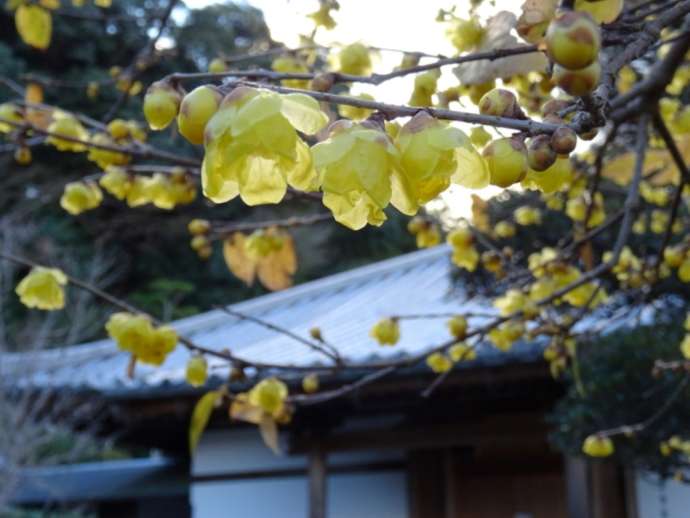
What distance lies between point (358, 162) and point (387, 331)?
1.32 m

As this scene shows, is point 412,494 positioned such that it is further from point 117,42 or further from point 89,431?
point 117,42

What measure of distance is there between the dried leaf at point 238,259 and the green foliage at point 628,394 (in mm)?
1465

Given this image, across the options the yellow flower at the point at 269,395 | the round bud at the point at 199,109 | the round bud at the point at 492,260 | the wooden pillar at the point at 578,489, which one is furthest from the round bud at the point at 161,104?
the wooden pillar at the point at 578,489

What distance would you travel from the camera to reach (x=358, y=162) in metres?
0.69

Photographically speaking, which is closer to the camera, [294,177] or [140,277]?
[294,177]

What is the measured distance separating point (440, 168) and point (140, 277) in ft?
38.1

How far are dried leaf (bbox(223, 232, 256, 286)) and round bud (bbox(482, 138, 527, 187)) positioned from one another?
1.29m

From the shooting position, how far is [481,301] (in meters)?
4.39

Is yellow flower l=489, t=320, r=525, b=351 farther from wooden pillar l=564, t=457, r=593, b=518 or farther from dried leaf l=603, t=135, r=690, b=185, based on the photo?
wooden pillar l=564, t=457, r=593, b=518

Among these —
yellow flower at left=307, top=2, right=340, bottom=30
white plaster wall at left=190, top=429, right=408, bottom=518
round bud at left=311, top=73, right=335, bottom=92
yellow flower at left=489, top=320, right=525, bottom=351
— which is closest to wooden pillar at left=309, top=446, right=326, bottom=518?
white plaster wall at left=190, top=429, right=408, bottom=518

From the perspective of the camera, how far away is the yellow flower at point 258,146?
679 mm

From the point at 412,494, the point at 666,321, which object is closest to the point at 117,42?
the point at 412,494

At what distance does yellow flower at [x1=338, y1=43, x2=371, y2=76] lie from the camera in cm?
158

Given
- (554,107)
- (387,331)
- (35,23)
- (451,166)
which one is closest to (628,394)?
(387,331)
